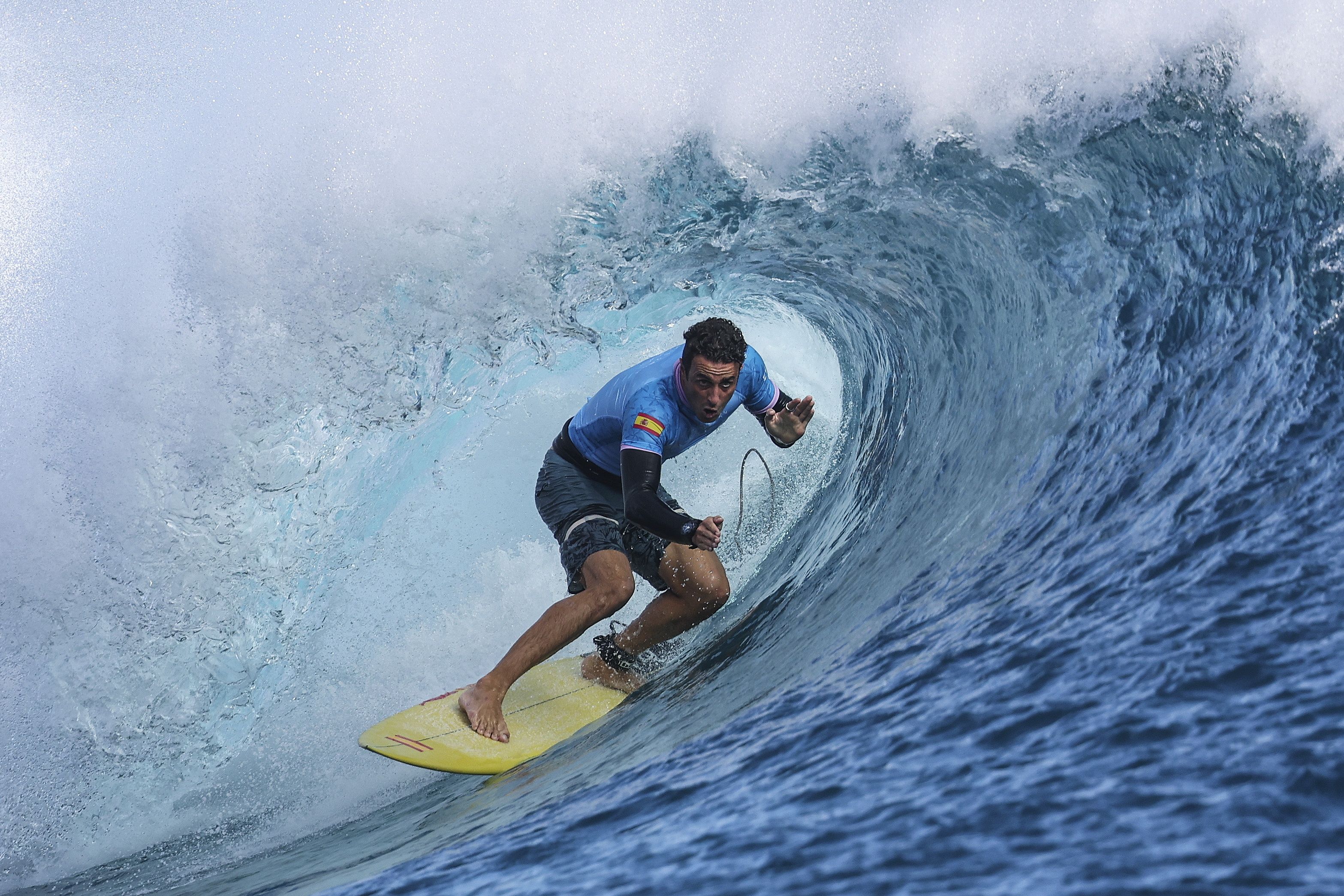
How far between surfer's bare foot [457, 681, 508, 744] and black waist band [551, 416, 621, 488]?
40.4 inches

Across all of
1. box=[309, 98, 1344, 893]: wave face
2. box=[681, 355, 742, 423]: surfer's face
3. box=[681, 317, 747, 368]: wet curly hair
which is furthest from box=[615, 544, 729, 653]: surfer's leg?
box=[681, 317, 747, 368]: wet curly hair

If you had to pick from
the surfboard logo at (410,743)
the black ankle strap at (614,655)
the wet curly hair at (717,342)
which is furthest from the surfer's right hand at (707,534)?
the surfboard logo at (410,743)

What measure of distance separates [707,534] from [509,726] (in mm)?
1232

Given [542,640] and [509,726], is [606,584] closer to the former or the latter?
[542,640]

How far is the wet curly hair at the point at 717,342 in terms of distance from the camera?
13.0ft

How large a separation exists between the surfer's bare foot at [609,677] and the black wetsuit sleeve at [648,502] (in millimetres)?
1024

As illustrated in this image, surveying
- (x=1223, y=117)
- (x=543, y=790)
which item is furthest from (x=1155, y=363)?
(x=543, y=790)

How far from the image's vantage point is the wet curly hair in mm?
3947

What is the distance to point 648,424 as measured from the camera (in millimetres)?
4020

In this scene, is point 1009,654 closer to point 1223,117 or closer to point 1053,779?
point 1053,779

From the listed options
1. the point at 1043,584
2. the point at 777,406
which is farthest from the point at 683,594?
the point at 1043,584

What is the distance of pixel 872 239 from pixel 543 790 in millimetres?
3659

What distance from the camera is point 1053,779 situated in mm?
1852

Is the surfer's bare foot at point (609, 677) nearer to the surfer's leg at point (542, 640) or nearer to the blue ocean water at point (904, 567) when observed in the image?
the blue ocean water at point (904, 567)
